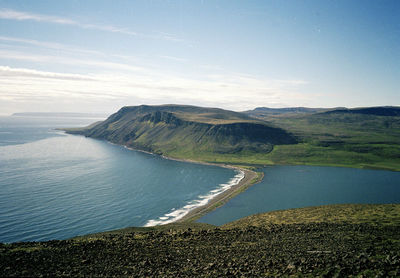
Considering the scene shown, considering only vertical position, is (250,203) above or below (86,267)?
below

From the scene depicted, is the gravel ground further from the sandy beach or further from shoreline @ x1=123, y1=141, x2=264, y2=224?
the sandy beach

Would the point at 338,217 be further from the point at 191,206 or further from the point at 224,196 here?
the point at 224,196

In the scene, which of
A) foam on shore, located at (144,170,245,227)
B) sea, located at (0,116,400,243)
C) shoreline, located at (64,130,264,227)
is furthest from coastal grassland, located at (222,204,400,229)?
foam on shore, located at (144,170,245,227)

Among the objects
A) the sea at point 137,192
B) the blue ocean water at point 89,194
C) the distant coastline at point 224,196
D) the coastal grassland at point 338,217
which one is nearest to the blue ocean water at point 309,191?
the sea at point 137,192

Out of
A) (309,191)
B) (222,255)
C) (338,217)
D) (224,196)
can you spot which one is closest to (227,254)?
(222,255)

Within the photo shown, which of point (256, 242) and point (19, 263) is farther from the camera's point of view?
point (256, 242)

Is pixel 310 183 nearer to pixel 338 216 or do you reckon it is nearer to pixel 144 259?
pixel 338 216

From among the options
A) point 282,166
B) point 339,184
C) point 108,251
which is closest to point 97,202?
point 108,251

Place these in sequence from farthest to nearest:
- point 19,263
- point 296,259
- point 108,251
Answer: point 108,251 → point 296,259 → point 19,263
